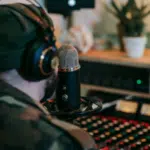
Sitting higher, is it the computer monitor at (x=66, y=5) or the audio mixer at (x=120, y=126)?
the computer monitor at (x=66, y=5)

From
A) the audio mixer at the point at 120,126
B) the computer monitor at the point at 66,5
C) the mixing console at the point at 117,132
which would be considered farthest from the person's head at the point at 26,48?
the computer monitor at the point at 66,5

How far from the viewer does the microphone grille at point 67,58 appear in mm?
1006

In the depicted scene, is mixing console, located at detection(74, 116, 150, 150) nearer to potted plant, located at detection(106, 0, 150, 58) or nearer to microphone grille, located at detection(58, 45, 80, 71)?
microphone grille, located at detection(58, 45, 80, 71)

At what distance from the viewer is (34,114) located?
23.7 inches

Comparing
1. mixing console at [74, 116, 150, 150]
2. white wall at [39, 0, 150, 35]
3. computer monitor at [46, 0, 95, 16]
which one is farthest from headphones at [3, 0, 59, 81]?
white wall at [39, 0, 150, 35]

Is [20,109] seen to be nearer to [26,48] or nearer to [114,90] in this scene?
[26,48]

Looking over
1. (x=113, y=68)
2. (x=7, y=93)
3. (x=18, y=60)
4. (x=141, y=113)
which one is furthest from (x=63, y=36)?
(x=7, y=93)

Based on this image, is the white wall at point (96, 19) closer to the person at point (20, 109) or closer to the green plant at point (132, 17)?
the green plant at point (132, 17)

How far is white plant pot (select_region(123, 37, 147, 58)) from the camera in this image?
1928 millimetres

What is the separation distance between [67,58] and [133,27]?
1016 mm

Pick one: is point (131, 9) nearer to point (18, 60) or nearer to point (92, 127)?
point (92, 127)

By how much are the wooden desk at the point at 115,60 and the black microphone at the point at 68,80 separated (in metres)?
0.89

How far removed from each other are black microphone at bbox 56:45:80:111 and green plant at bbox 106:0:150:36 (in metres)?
0.97

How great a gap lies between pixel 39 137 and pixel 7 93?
0.11m
